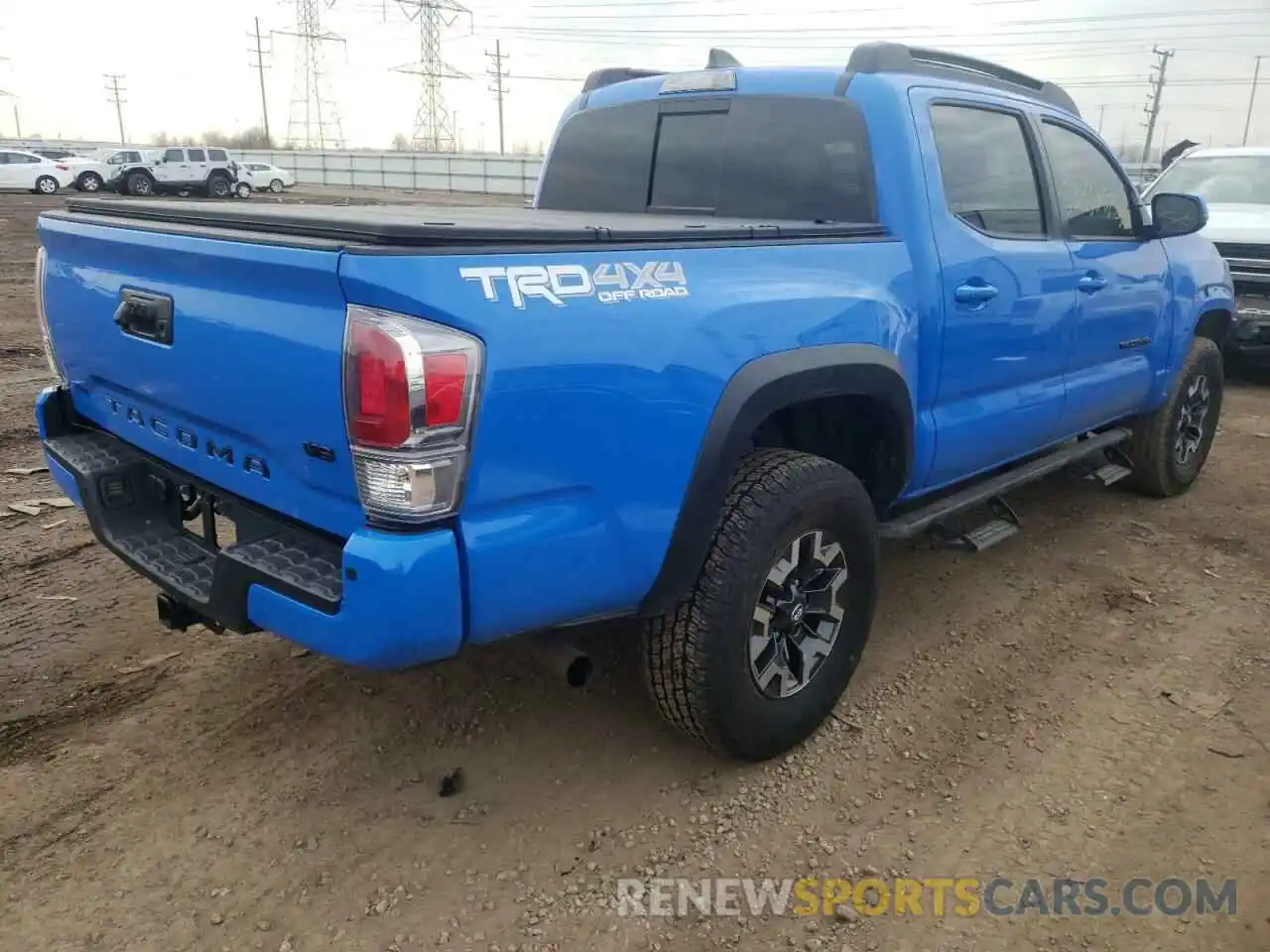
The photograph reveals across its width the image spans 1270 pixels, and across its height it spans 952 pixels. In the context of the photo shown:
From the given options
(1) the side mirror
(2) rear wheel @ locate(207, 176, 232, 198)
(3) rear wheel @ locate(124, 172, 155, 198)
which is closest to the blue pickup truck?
(1) the side mirror

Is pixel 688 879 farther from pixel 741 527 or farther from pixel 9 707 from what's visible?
pixel 9 707

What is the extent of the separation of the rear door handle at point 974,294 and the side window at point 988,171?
231mm

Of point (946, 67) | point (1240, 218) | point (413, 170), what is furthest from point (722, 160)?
point (413, 170)

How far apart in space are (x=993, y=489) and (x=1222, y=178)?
25.2ft

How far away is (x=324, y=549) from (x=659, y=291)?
99cm

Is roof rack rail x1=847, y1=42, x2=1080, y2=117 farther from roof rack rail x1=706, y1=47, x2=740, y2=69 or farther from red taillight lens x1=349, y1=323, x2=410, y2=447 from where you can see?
red taillight lens x1=349, y1=323, x2=410, y2=447

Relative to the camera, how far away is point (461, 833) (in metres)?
2.64

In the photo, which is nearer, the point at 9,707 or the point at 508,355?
the point at 508,355

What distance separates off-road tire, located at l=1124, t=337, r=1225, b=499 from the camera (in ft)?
17.0

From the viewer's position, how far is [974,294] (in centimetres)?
332

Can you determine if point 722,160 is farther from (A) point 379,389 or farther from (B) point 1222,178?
(B) point 1222,178

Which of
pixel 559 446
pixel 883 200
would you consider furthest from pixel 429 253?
pixel 883 200

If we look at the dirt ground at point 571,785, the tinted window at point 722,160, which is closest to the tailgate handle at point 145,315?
the dirt ground at point 571,785

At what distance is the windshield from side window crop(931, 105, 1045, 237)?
247 inches
